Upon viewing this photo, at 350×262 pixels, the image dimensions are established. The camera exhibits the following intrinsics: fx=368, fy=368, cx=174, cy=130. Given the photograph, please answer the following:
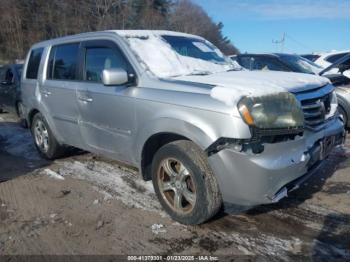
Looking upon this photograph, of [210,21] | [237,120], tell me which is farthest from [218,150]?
[210,21]

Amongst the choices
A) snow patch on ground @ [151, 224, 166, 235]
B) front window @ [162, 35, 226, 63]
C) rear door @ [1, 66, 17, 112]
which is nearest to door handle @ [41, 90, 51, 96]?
front window @ [162, 35, 226, 63]

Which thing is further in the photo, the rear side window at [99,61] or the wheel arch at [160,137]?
the rear side window at [99,61]

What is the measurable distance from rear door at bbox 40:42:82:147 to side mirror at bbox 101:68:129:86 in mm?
1059

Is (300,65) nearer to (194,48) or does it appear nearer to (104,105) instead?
(194,48)

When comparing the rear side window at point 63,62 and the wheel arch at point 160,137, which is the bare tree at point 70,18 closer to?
Answer: the rear side window at point 63,62

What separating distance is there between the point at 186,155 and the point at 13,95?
7.61 m

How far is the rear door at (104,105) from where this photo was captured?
3.95m

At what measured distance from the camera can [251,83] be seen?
10.9 feet

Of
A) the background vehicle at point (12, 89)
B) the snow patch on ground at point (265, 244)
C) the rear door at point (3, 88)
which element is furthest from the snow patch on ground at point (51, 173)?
the rear door at point (3, 88)

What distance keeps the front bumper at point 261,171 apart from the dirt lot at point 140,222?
0.43 metres

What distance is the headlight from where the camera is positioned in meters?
2.97

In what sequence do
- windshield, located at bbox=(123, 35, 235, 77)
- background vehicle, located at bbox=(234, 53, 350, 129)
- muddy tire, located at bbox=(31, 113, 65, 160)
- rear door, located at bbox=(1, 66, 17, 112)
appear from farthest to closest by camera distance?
1. rear door, located at bbox=(1, 66, 17, 112)
2. background vehicle, located at bbox=(234, 53, 350, 129)
3. muddy tire, located at bbox=(31, 113, 65, 160)
4. windshield, located at bbox=(123, 35, 235, 77)

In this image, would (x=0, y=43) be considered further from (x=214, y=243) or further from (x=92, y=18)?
(x=214, y=243)

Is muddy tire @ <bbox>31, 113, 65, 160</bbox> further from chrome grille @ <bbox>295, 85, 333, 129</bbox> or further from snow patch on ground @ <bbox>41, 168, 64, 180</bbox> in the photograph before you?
chrome grille @ <bbox>295, 85, 333, 129</bbox>
